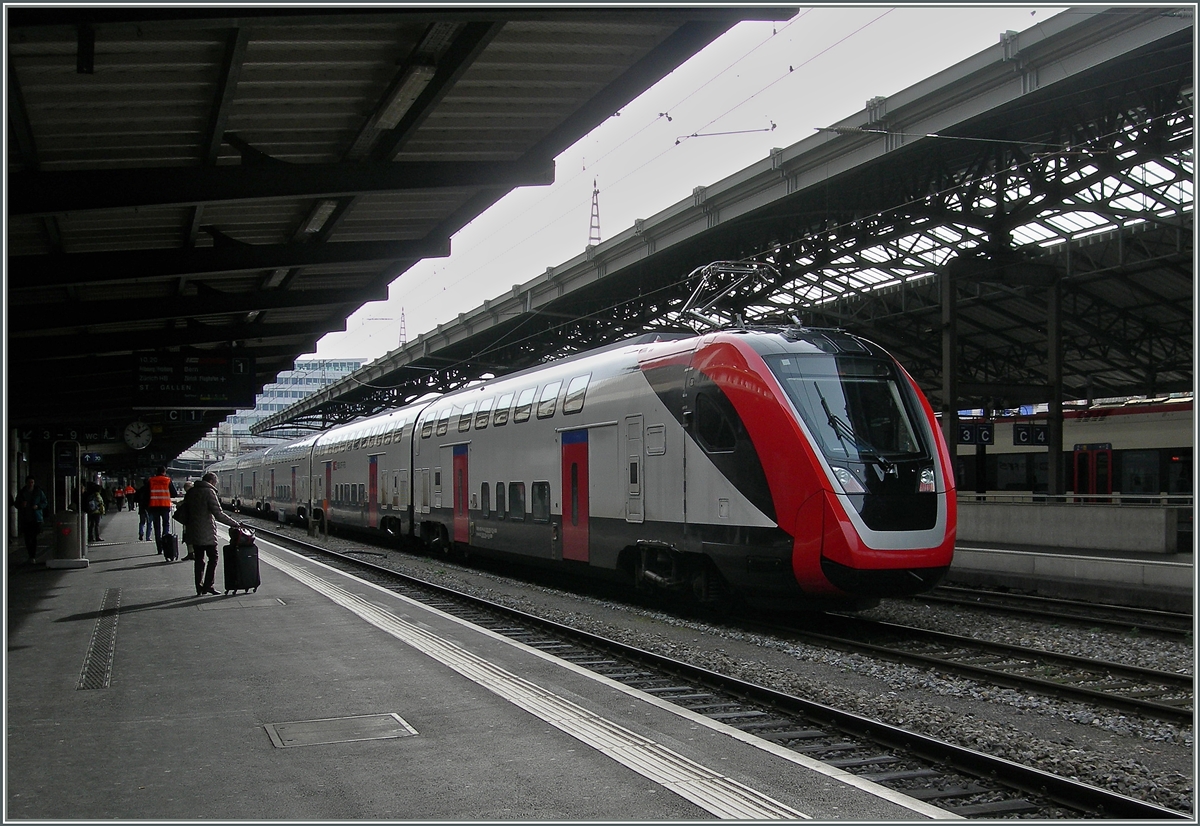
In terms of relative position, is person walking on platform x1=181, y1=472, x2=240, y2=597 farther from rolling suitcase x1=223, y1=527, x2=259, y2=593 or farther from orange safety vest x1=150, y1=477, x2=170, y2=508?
orange safety vest x1=150, y1=477, x2=170, y2=508

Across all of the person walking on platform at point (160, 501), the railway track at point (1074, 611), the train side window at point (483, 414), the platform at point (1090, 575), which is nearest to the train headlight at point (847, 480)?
the railway track at point (1074, 611)

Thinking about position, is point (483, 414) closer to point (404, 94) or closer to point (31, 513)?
point (31, 513)

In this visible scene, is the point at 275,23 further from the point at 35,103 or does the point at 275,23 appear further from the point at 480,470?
the point at 480,470

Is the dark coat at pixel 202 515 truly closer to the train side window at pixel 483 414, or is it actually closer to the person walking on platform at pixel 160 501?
the train side window at pixel 483 414

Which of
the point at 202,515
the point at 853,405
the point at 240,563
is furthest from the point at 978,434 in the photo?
the point at 202,515

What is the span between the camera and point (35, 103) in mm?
7844

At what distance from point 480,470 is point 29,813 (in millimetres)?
13485

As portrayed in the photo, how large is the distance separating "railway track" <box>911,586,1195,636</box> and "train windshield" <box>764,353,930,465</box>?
137 inches

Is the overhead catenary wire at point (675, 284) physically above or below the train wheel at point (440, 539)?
above

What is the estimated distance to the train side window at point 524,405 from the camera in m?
16.7

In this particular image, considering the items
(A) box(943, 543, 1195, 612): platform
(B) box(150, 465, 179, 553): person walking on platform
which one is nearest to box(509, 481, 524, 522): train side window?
(A) box(943, 543, 1195, 612): platform

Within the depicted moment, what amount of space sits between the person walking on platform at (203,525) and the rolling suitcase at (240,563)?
10.0 inches

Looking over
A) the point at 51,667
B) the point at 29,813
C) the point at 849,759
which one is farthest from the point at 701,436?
the point at 29,813

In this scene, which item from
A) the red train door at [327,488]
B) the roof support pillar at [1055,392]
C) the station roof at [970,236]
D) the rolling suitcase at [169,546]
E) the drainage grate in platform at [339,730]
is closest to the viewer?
the drainage grate in platform at [339,730]
